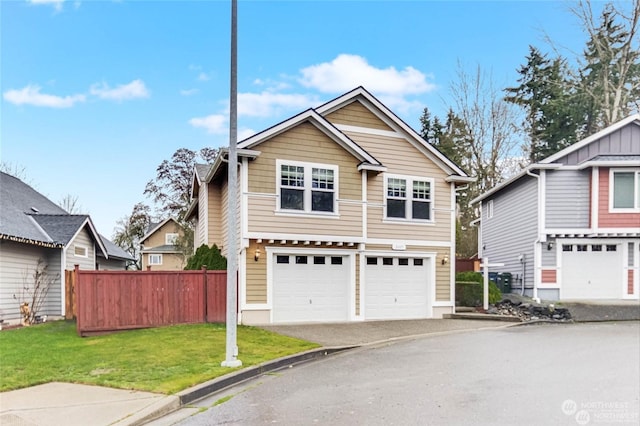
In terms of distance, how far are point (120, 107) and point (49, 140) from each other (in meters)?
3.87

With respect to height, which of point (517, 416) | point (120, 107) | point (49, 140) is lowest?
point (517, 416)

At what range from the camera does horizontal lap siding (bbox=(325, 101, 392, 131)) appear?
52.9 ft

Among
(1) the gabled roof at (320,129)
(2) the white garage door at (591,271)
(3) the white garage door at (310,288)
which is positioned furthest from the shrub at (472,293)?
(1) the gabled roof at (320,129)

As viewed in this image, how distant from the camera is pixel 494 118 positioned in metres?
32.3

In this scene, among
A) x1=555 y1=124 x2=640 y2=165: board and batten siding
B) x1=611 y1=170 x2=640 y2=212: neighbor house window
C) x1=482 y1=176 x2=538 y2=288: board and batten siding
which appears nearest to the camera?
x1=611 y1=170 x2=640 y2=212: neighbor house window

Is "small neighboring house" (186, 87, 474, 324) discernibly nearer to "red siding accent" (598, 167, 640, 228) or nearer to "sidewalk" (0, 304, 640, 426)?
"sidewalk" (0, 304, 640, 426)

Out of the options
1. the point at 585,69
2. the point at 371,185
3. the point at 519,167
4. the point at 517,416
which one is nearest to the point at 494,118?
the point at 519,167

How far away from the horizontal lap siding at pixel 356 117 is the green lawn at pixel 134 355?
Result: 7.62 metres

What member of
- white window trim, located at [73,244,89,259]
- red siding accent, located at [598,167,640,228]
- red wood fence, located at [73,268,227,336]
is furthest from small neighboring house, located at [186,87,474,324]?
red siding accent, located at [598,167,640,228]

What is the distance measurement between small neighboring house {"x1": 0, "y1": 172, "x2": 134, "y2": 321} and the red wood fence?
13.0 feet

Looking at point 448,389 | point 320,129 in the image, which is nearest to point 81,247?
point 320,129

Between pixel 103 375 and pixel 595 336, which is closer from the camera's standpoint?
pixel 103 375

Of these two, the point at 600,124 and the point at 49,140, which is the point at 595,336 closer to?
the point at 49,140

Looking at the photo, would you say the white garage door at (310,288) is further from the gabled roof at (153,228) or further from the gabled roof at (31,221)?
the gabled roof at (153,228)
